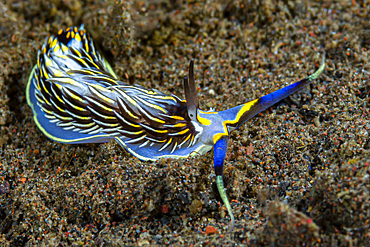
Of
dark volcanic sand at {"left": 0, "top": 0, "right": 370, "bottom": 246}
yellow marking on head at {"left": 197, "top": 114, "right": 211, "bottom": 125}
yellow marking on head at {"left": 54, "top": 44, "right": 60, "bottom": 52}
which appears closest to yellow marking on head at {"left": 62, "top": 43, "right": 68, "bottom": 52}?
yellow marking on head at {"left": 54, "top": 44, "right": 60, "bottom": 52}

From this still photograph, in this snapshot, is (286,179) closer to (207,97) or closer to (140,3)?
(207,97)

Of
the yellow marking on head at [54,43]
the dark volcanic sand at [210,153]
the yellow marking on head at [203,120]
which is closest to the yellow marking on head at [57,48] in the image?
the yellow marking on head at [54,43]

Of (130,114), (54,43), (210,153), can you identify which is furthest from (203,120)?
(54,43)

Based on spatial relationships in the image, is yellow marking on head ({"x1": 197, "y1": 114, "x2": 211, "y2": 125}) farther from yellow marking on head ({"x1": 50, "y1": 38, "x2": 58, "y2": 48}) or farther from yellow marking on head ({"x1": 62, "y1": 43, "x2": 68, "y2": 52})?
yellow marking on head ({"x1": 50, "y1": 38, "x2": 58, "y2": 48})

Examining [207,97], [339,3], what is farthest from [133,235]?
[339,3]

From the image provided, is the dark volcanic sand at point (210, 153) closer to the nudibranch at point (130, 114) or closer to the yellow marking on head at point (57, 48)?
the nudibranch at point (130, 114)
